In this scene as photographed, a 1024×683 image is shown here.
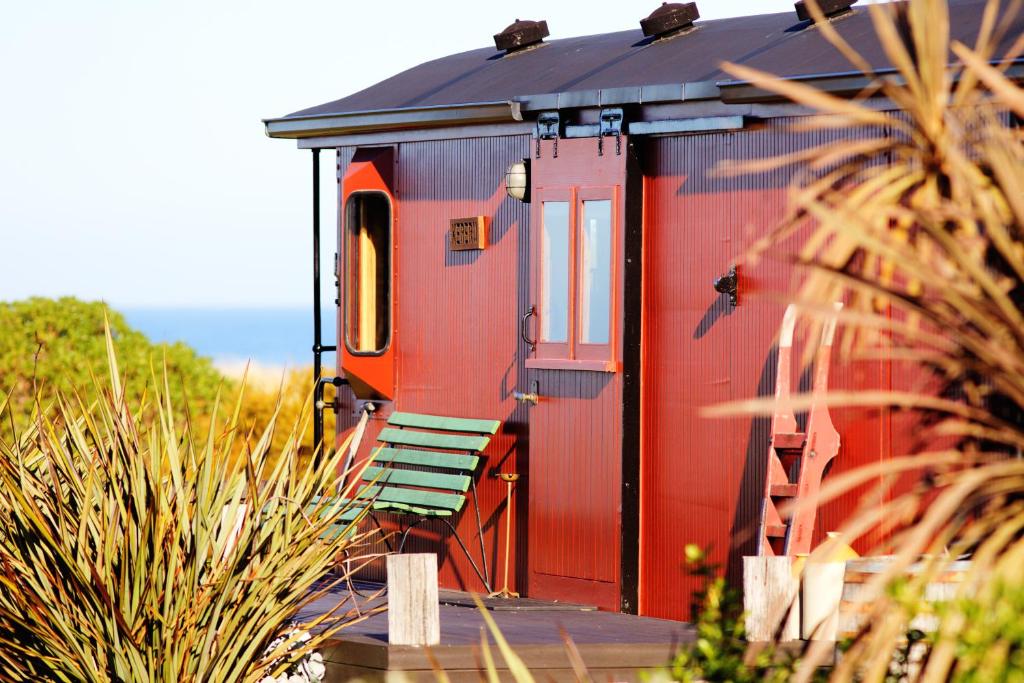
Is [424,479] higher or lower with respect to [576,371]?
lower

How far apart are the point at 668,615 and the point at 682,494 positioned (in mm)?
622

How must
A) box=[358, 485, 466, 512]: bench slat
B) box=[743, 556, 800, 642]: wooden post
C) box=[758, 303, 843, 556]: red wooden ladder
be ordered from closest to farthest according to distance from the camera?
box=[743, 556, 800, 642]: wooden post → box=[758, 303, 843, 556]: red wooden ladder → box=[358, 485, 466, 512]: bench slat

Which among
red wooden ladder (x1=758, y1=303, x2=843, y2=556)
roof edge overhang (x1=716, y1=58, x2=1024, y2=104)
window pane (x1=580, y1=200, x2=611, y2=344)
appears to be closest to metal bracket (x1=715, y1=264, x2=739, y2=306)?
red wooden ladder (x1=758, y1=303, x2=843, y2=556)

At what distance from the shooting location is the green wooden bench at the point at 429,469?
8.74 metres

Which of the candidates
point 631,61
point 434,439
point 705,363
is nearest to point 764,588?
point 705,363

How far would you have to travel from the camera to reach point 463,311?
9078 mm

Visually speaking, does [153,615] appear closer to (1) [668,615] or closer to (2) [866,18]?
(1) [668,615]

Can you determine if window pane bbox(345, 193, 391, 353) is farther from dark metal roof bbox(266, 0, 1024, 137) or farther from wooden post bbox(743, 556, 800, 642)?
wooden post bbox(743, 556, 800, 642)

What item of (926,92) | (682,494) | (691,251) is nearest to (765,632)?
(682,494)

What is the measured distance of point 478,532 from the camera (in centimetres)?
888

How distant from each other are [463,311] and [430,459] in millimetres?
856

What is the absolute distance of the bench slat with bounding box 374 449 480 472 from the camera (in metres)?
8.72

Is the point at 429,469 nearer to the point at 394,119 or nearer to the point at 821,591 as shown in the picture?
the point at 394,119

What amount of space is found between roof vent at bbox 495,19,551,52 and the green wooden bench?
2.46 m
